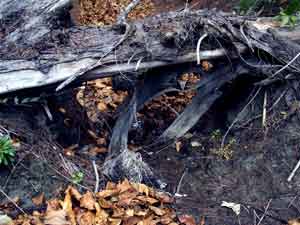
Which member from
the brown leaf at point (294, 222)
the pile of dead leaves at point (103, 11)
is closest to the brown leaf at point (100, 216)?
the brown leaf at point (294, 222)

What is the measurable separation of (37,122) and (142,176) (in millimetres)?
995

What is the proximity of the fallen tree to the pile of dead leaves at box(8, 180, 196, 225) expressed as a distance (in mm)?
223

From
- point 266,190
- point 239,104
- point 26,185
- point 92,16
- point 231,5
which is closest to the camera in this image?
point 26,185

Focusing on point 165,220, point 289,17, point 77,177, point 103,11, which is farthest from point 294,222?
point 103,11

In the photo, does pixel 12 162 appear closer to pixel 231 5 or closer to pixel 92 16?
pixel 231 5

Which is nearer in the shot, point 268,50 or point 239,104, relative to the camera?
point 268,50

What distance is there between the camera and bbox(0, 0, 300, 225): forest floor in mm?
3680

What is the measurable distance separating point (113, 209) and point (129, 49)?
1.29 m

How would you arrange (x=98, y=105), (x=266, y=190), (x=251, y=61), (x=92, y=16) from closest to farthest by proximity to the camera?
(x=266, y=190)
(x=251, y=61)
(x=98, y=105)
(x=92, y=16)

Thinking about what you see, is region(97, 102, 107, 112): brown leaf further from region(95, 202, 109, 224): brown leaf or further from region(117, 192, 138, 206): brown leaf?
region(95, 202, 109, 224): brown leaf

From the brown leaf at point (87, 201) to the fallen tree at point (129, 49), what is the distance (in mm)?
409

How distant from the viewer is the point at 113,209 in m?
3.50

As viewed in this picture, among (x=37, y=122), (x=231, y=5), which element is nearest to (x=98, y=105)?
(x=37, y=122)

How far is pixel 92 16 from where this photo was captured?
798 cm
